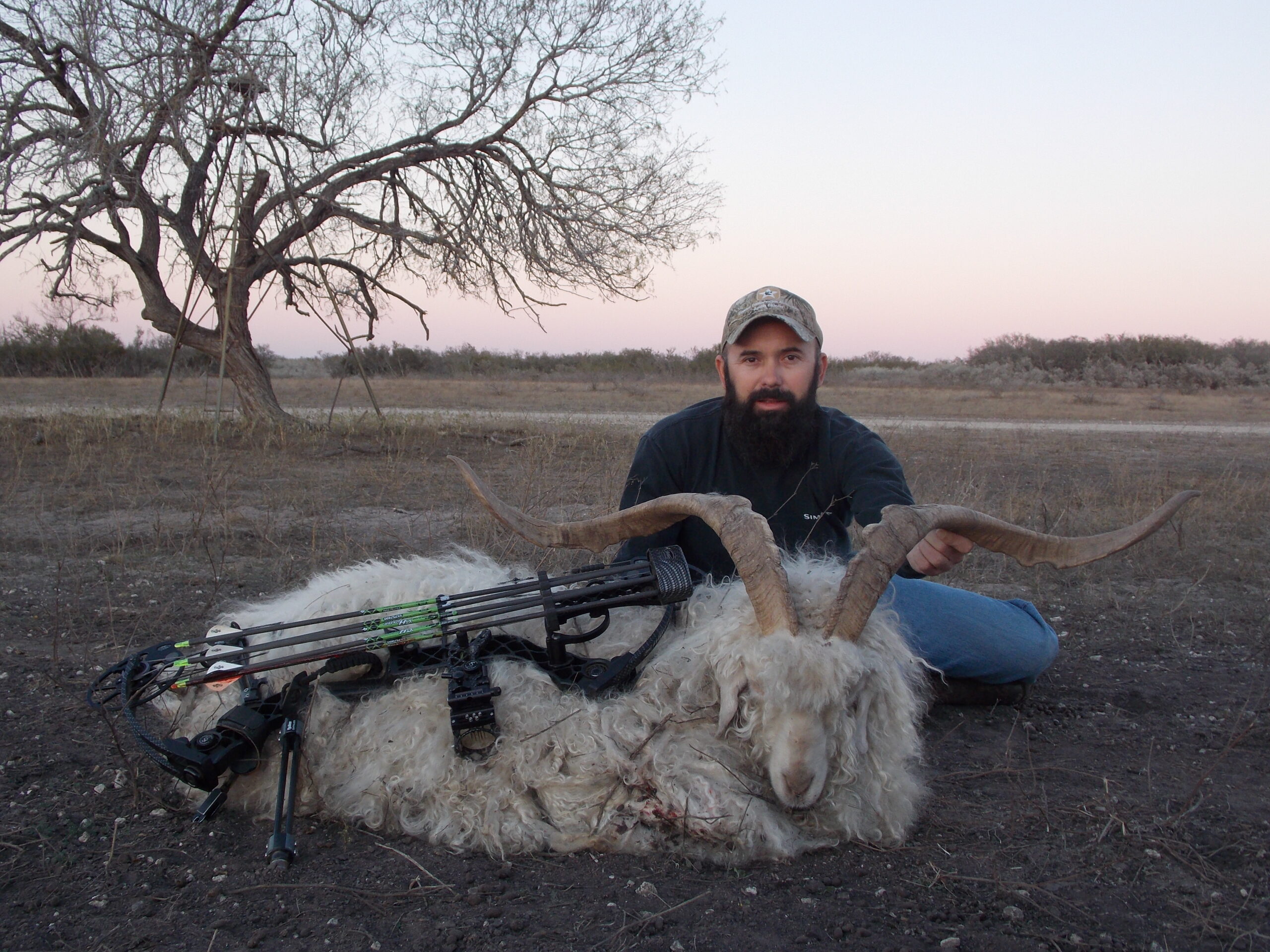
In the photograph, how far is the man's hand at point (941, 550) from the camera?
9.46 ft

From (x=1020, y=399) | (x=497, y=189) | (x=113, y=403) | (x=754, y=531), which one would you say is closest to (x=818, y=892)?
(x=754, y=531)

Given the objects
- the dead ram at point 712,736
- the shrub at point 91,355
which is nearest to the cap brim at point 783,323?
the dead ram at point 712,736

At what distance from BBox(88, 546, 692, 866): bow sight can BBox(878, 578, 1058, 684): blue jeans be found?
1191mm

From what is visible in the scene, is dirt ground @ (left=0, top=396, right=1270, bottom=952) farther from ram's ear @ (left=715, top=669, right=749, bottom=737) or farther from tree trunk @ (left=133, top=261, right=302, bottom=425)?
tree trunk @ (left=133, top=261, right=302, bottom=425)

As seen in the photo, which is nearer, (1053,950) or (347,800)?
(1053,950)

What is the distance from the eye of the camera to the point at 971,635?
3.77 meters

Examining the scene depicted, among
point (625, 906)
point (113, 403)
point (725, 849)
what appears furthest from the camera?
point (113, 403)

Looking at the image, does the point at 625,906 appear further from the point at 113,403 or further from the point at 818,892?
the point at 113,403

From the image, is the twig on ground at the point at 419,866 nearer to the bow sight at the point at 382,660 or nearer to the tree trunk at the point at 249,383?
the bow sight at the point at 382,660

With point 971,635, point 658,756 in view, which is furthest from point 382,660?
point 971,635

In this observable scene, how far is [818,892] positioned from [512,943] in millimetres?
857

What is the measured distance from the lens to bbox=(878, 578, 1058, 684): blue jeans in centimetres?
377

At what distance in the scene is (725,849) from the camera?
8.65 ft

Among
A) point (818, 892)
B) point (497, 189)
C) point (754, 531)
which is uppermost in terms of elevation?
point (497, 189)
